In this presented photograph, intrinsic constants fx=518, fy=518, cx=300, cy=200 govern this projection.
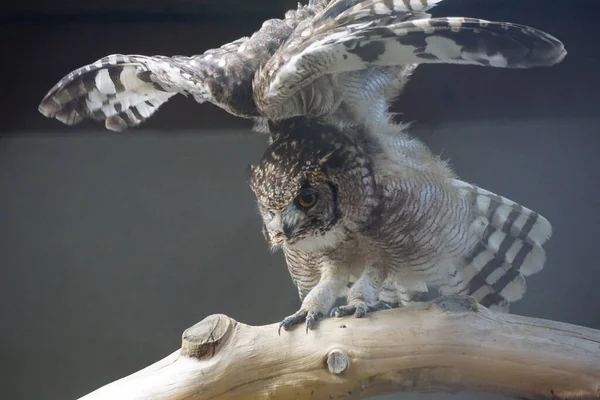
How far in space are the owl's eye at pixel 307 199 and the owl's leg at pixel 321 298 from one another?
249 millimetres

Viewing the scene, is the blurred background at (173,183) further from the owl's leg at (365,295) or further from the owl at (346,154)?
the owl's leg at (365,295)

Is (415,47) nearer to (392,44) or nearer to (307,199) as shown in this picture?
(392,44)

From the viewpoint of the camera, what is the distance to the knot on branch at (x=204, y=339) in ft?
3.57

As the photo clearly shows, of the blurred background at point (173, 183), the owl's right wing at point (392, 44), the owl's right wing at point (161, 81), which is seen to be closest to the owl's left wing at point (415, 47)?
the owl's right wing at point (392, 44)

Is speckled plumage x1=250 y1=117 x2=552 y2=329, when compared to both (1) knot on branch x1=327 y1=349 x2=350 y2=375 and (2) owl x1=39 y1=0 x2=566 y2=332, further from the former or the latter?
(1) knot on branch x1=327 y1=349 x2=350 y2=375

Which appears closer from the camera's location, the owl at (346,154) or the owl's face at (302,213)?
the owl at (346,154)

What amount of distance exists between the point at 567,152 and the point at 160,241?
4.11ft

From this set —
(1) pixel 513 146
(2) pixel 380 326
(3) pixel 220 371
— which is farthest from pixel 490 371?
(1) pixel 513 146

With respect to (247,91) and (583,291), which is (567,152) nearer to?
(583,291)

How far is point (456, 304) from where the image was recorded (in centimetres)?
115

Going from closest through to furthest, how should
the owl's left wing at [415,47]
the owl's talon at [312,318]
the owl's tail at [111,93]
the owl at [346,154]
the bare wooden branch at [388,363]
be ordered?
1. the owl's left wing at [415,47]
2. the owl at [346,154]
3. the bare wooden branch at [388,363]
4. the owl's talon at [312,318]
5. the owl's tail at [111,93]

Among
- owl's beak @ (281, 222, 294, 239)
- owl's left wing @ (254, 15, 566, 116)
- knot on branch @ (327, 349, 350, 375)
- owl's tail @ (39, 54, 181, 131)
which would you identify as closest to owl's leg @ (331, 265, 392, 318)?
knot on branch @ (327, 349, 350, 375)

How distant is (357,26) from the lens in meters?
0.89

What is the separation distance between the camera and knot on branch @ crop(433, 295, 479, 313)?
1132 mm
